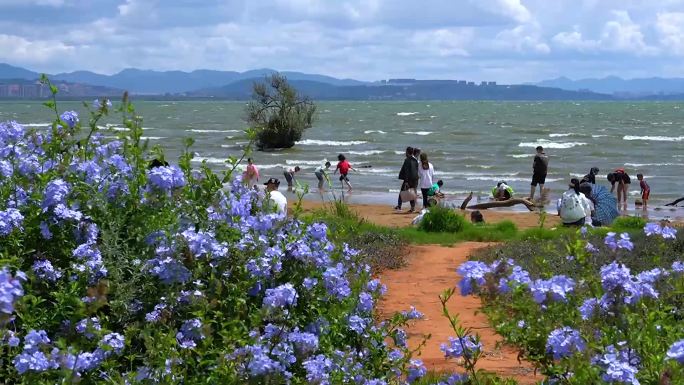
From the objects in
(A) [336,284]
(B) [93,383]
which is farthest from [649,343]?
(B) [93,383]

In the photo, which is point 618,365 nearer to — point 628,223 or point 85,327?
point 85,327

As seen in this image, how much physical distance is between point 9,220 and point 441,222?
35.5ft

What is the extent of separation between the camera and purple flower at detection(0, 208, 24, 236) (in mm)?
3297

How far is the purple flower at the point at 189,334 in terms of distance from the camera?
311 centimetres

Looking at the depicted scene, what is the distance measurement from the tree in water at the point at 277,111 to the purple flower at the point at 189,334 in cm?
4064

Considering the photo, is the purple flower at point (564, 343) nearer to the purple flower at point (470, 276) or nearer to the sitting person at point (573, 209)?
the purple flower at point (470, 276)

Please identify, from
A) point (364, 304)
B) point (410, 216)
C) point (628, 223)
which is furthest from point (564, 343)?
point (410, 216)

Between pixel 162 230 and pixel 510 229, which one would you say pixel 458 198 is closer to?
pixel 510 229

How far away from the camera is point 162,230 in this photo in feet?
11.4

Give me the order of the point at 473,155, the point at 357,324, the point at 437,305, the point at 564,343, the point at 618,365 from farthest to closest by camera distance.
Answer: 1. the point at 473,155
2. the point at 437,305
3. the point at 357,324
4. the point at 564,343
5. the point at 618,365

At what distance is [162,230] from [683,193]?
23.7 meters

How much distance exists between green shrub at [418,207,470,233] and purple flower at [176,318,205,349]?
10.7m

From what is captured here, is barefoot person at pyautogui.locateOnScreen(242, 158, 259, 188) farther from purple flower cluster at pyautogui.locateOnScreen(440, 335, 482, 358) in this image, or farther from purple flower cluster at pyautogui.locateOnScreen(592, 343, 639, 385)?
purple flower cluster at pyautogui.locateOnScreen(592, 343, 639, 385)

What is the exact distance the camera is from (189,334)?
3.16 metres
